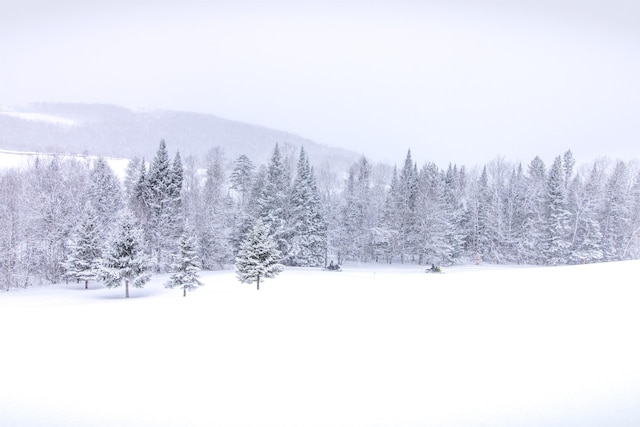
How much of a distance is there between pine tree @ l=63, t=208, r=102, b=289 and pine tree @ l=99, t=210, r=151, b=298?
16.5 ft

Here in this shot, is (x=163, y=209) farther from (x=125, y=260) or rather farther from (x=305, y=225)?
(x=305, y=225)

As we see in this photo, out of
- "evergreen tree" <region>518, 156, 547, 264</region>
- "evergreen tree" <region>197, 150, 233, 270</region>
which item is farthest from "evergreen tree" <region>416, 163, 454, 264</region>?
"evergreen tree" <region>197, 150, 233, 270</region>

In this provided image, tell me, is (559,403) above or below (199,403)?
above

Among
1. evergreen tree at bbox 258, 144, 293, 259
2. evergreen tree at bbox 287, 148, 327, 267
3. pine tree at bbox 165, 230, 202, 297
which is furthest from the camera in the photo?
evergreen tree at bbox 258, 144, 293, 259

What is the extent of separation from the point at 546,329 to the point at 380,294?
7870 millimetres

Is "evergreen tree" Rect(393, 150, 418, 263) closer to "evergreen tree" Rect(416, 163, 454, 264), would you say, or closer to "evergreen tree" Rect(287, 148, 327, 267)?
"evergreen tree" Rect(416, 163, 454, 264)

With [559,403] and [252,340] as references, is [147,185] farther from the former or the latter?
[559,403]

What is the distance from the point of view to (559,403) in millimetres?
6754

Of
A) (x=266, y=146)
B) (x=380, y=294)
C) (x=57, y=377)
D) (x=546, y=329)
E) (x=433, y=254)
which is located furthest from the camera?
(x=266, y=146)

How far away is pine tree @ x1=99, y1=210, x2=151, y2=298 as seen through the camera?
29.5 m

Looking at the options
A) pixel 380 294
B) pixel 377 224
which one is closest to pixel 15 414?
pixel 380 294

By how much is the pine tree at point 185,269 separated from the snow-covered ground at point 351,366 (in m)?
14.7

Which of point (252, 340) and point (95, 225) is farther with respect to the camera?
point (95, 225)

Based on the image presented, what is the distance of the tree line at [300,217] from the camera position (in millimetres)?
38656
